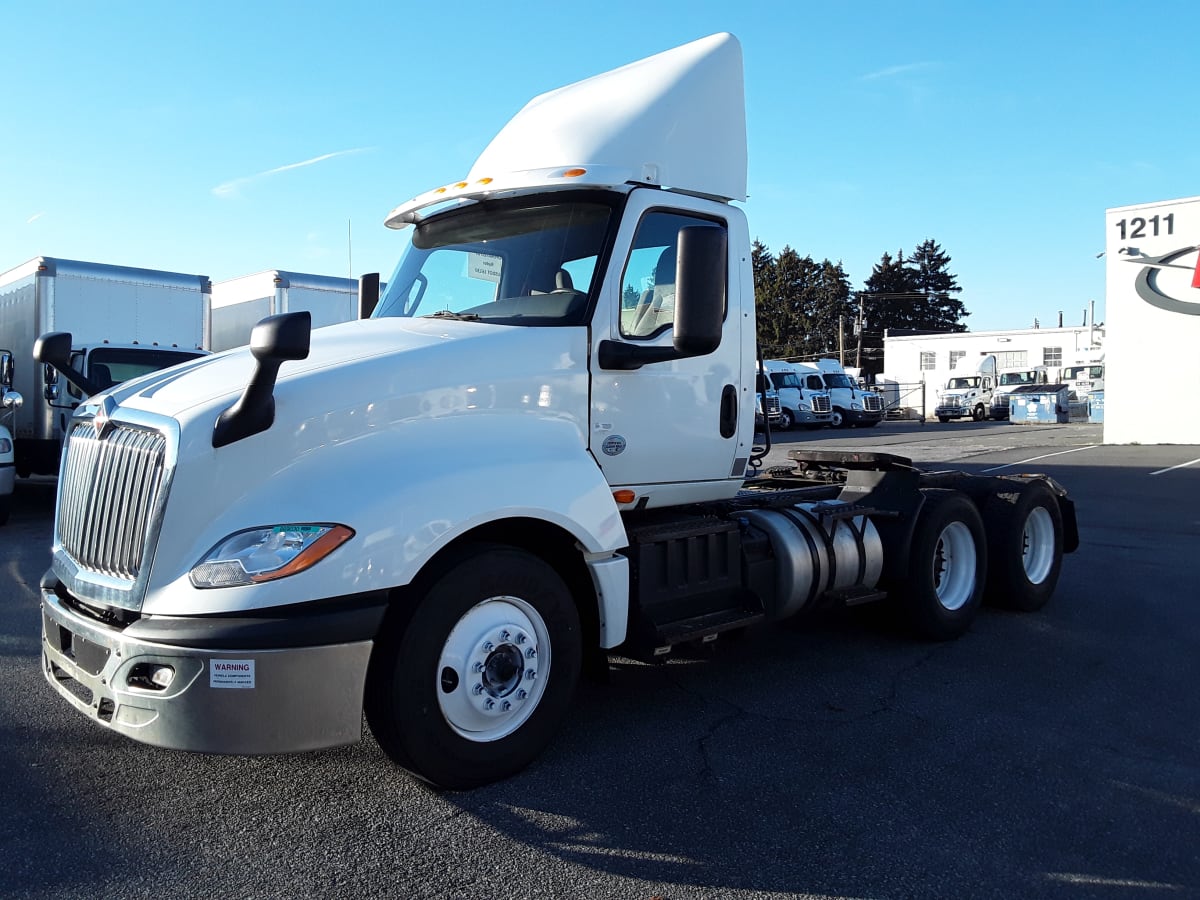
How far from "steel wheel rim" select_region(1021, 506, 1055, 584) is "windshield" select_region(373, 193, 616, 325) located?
4574mm

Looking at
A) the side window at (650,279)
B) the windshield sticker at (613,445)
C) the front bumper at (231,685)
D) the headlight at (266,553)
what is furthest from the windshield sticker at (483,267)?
the front bumper at (231,685)

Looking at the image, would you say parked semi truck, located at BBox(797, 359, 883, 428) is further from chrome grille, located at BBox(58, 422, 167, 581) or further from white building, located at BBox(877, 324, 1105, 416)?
chrome grille, located at BBox(58, 422, 167, 581)

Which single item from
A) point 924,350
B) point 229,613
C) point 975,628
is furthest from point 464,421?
point 924,350

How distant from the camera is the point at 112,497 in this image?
3816mm

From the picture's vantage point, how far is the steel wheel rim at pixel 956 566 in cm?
667

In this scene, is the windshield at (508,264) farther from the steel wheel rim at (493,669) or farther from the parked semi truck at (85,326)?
A: the parked semi truck at (85,326)

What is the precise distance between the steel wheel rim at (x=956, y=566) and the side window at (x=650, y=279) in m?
3.01

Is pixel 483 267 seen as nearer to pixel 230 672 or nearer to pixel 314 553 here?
pixel 314 553

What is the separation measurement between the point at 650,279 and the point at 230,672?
270cm

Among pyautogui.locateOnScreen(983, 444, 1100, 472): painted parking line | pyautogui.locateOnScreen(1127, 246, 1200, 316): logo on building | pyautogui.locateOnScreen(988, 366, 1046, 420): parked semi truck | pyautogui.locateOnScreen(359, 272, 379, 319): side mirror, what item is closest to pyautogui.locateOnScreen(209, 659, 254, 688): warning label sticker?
pyautogui.locateOnScreen(359, 272, 379, 319): side mirror

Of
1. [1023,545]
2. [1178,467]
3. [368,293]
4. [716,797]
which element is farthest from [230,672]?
[1178,467]

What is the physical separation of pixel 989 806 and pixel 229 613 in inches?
121

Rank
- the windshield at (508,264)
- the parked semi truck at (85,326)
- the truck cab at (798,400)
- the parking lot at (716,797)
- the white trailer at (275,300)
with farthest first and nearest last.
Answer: the truck cab at (798,400)
the white trailer at (275,300)
the parked semi truck at (85,326)
the windshield at (508,264)
the parking lot at (716,797)

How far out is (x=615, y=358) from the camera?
457 cm
